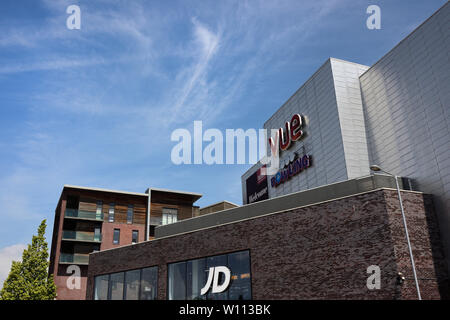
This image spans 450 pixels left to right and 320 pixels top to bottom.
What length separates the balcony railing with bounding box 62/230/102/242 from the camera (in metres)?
48.4

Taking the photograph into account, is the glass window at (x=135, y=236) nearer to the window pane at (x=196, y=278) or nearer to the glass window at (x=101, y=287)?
the glass window at (x=101, y=287)

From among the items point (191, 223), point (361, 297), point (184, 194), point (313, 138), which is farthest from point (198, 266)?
point (184, 194)

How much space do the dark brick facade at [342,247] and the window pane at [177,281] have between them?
3.10 metres

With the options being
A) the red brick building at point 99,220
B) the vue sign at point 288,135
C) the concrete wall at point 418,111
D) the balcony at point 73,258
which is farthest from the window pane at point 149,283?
the balcony at point 73,258

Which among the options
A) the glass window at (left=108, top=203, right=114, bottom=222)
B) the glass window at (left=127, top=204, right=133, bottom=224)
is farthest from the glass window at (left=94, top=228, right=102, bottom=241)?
the glass window at (left=127, top=204, right=133, bottom=224)

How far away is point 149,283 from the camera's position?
2973 cm

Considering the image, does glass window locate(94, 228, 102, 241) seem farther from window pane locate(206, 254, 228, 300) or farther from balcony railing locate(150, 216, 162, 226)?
window pane locate(206, 254, 228, 300)

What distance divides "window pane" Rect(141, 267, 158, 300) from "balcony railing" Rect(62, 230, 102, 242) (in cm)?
2150

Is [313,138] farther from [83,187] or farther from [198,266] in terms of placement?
[83,187]

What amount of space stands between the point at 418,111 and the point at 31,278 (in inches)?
1514

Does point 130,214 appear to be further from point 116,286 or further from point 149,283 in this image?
point 149,283

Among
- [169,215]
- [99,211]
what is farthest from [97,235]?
[169,215]

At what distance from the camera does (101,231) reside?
50.3 meters

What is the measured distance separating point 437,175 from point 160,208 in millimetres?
37842
